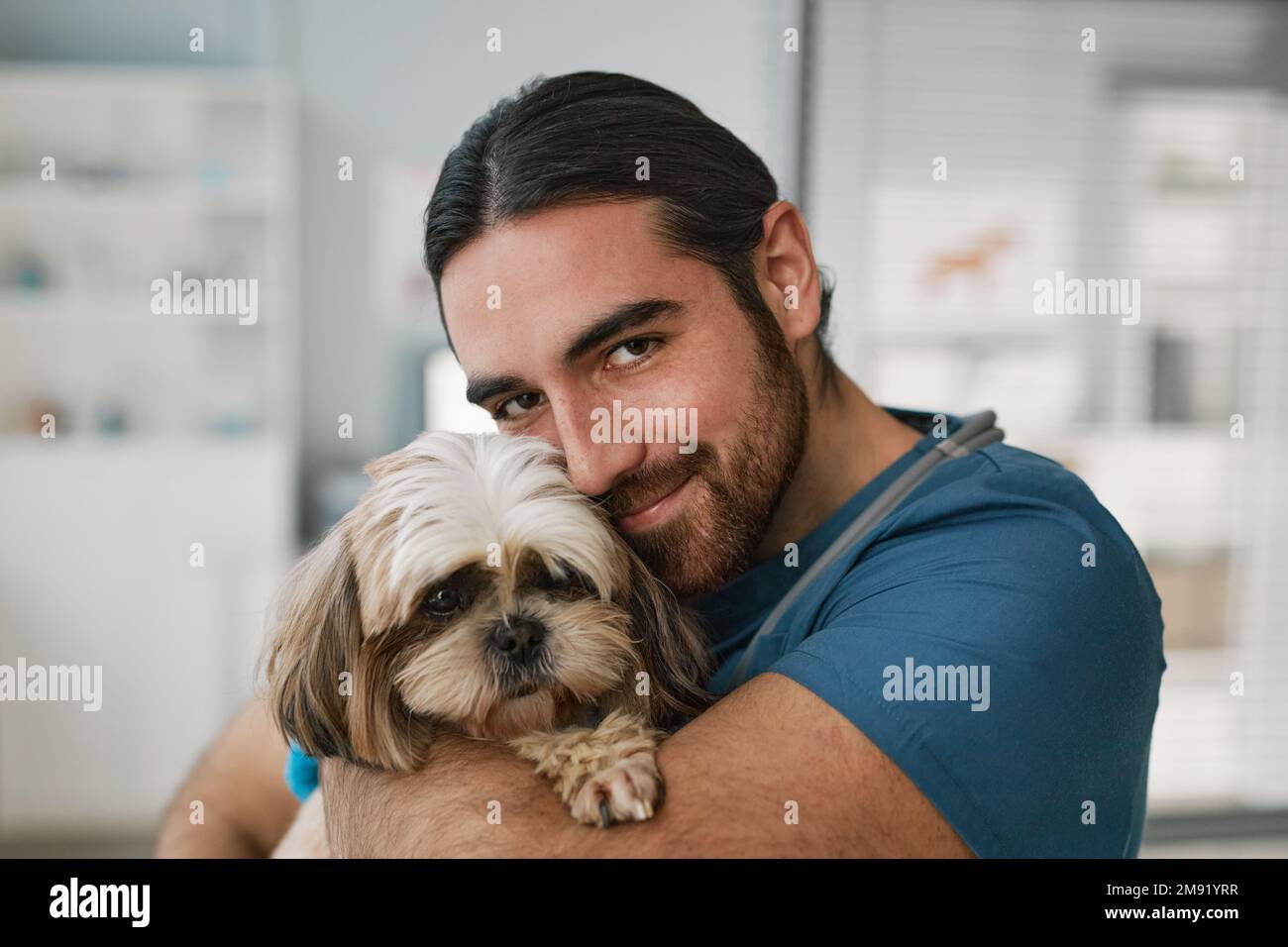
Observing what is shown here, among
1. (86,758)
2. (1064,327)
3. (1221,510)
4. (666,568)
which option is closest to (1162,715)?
(1221,510)

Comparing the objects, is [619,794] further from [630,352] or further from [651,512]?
[630,352]

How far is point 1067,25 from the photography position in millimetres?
3902

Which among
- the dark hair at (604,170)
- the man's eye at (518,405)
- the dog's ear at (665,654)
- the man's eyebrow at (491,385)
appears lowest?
the dog's ear at (665,654)

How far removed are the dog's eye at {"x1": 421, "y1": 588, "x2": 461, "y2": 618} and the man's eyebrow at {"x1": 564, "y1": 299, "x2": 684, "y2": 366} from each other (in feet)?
A: 0.96

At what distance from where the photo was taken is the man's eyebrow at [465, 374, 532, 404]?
118cm

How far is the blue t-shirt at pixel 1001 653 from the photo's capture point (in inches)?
35.2

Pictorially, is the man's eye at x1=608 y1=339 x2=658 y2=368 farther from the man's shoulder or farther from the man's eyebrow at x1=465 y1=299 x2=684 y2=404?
the man's shoulder

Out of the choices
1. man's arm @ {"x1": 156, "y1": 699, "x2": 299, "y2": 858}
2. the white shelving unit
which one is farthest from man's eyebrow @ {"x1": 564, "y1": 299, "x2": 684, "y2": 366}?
the white shelving unit

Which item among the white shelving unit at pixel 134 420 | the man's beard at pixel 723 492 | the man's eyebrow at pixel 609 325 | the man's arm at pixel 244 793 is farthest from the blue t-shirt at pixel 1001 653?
the white shelving unit at pixel 134 420

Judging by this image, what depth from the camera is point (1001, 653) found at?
921 millimetres

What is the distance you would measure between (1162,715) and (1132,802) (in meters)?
3.44

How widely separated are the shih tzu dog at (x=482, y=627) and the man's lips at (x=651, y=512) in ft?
0.12

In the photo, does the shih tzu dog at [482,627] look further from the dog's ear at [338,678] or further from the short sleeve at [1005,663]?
the short sleeve at [1005,663]

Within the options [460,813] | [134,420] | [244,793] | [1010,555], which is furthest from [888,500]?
[134,420]
